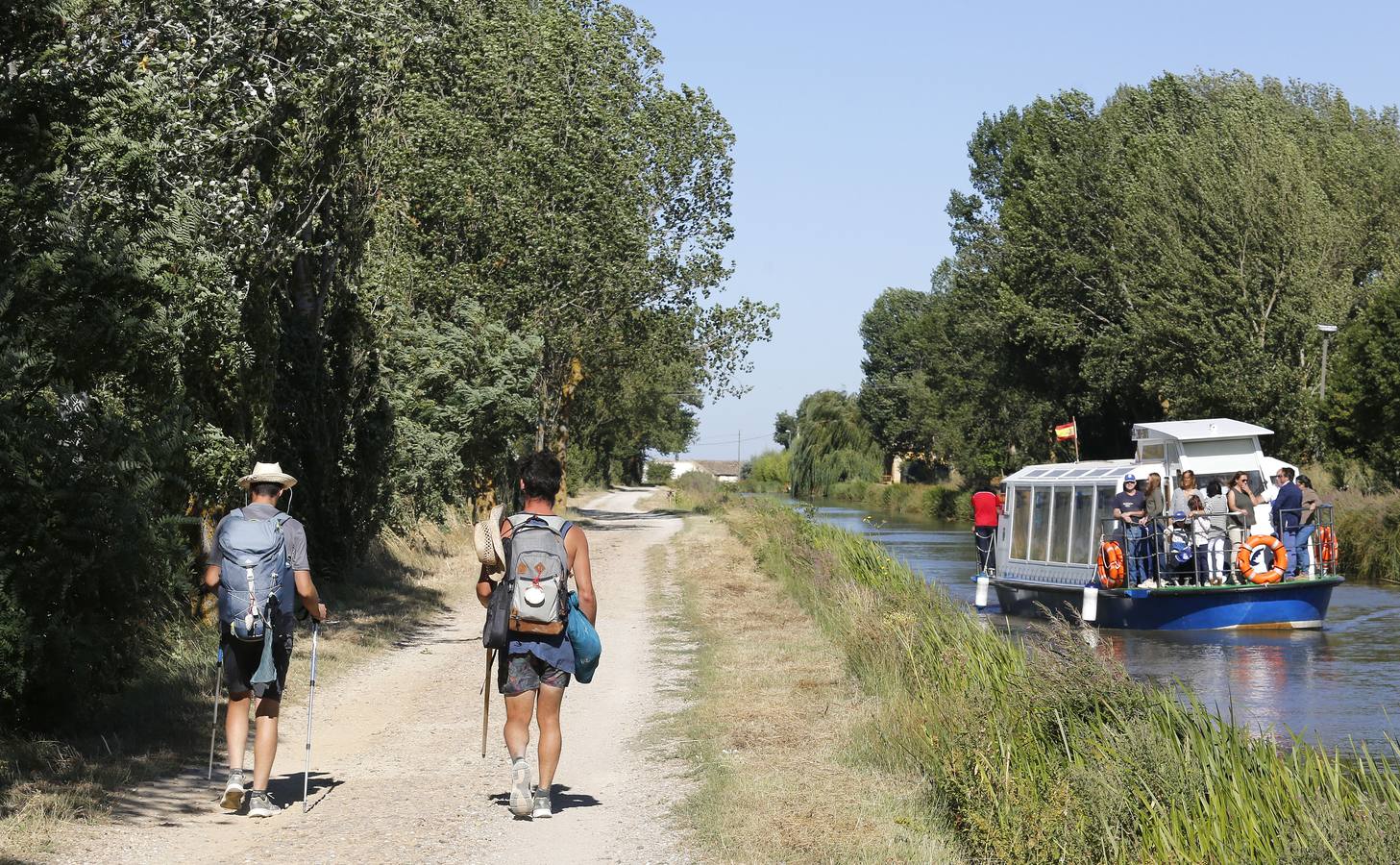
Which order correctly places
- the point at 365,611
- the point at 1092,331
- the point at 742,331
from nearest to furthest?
the point at 365,611
the point at 742,331
the point at 1092,331

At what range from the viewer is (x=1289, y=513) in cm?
2441

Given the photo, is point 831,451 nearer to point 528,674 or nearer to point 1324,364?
point 1324,364

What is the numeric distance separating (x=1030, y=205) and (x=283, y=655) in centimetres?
5217

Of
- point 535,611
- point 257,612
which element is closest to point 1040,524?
point 535,611

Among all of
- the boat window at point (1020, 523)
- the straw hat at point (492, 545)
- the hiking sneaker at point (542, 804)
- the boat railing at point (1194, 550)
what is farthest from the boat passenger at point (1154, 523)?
the straw hat at point (492, 545)

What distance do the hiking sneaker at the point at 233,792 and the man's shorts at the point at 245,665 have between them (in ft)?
1.45

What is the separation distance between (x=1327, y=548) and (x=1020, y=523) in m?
5.81

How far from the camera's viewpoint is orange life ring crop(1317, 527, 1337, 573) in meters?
24.9

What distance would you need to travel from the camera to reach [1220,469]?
25.8 metres

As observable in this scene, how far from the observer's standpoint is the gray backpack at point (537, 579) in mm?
8195

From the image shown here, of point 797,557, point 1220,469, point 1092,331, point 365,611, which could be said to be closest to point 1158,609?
point 1220,469

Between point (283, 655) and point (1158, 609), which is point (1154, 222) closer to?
point (1158, 609)

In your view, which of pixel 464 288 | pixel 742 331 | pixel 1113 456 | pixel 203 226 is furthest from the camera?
pixel 1113 456

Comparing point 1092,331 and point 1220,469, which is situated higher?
point 1092,331
